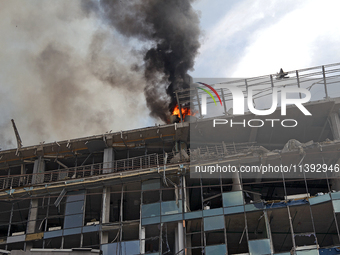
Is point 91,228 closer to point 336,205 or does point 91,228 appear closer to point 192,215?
point 192,215

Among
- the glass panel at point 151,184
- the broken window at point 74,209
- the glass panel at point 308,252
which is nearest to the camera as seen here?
the glass panel at point 308,252

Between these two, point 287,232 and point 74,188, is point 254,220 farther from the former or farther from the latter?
point 74,188

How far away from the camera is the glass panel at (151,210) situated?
3132 cm

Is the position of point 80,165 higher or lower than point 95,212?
higher

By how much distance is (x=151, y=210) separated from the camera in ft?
103

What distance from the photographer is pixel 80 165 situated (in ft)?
129

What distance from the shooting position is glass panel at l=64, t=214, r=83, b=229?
3250 centimetres

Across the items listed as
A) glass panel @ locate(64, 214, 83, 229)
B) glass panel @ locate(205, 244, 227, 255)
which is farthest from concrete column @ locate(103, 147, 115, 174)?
glass panel @ locate(205, 244, 227, 255)

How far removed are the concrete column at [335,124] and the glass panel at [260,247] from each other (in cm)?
1170

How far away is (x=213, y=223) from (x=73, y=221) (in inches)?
446

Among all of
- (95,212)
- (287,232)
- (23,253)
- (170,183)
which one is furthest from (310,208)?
(23,253)

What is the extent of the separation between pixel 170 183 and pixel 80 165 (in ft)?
35.4

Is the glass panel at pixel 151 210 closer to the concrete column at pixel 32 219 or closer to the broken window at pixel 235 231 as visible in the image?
the broken window at pixel 235 231

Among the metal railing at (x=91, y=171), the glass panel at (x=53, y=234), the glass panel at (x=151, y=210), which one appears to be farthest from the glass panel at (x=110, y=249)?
the metal railing at (x=91, y=171)
